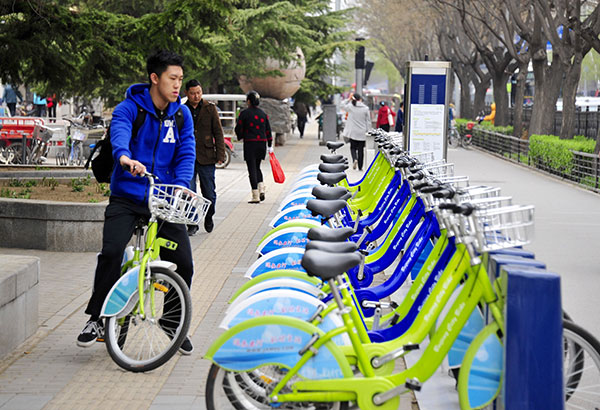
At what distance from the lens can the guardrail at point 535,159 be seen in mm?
18928

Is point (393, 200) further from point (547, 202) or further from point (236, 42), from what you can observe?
point (236, 42)

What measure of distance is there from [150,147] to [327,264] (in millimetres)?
2274

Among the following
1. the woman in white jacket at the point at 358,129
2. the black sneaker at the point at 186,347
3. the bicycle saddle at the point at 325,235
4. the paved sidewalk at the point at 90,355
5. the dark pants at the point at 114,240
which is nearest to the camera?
the bicycle saddle at the point at 325,235

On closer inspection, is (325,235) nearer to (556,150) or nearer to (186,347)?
(186,347)

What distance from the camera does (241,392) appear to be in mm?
4281

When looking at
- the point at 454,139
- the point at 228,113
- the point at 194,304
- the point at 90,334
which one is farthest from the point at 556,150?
the point at 90,334

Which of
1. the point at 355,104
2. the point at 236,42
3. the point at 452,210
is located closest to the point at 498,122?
the point at 236,42

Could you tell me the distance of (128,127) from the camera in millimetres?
5867

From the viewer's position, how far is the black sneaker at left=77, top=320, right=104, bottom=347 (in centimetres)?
604

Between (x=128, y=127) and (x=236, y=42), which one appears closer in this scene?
(x=128, y=127)

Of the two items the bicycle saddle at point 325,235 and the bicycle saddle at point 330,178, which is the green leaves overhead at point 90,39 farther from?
the bicycle saddle at point 325,235

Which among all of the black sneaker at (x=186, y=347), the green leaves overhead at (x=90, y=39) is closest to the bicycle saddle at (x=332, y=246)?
the black sneaker at (x=186, y=347)

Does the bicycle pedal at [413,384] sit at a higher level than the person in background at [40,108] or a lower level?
lower

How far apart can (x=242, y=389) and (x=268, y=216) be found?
9883mm
